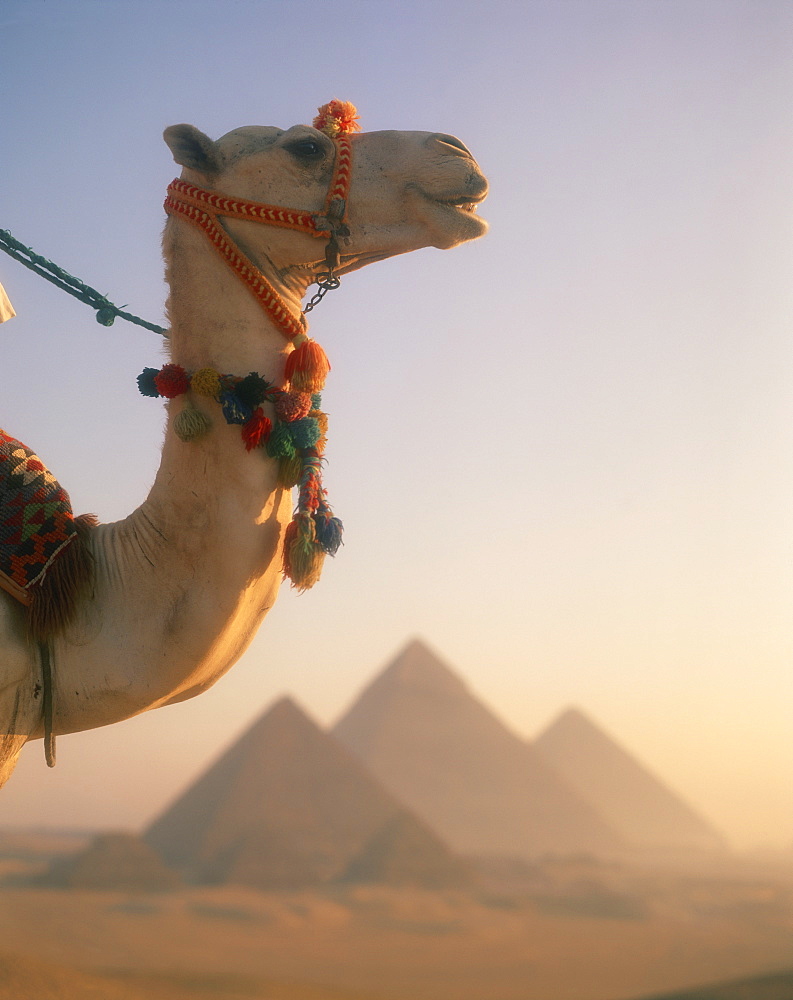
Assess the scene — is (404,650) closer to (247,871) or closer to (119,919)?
(247,871)

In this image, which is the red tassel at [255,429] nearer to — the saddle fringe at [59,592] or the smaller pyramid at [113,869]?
the saddle fringe at [59,592]

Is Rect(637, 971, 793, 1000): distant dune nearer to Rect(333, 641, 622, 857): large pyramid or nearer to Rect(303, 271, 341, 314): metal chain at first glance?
Rect(303, 271, 341, 314): metal chain

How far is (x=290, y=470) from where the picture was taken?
10.2ft

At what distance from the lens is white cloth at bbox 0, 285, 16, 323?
12.1 feet

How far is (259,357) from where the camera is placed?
3.17 metres

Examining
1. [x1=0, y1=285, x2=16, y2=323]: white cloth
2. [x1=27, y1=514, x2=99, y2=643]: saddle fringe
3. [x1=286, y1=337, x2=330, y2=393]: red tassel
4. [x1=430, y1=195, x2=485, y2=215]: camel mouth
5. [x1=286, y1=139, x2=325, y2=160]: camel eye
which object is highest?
[x1=286, y1=139, x2=325, y2=160]: camel eye

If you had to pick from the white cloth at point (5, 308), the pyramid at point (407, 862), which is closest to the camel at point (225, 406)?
the white cloth at point (5, 308)

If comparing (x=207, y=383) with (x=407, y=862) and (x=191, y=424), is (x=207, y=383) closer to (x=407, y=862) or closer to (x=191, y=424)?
(x=191, y=424)

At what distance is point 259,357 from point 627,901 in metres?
67.0

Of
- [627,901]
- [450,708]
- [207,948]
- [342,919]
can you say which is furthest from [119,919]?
[450,708]

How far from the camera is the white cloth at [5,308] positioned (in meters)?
3.68

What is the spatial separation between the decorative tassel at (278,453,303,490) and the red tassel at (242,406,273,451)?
0.09 metres

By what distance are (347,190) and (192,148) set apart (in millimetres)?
438

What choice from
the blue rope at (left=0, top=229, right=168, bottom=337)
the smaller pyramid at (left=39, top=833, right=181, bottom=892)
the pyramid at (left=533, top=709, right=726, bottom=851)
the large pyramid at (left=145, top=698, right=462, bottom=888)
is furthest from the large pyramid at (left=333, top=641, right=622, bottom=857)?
the blue rope at (left=0, top=229, right=168, bottom=337)
